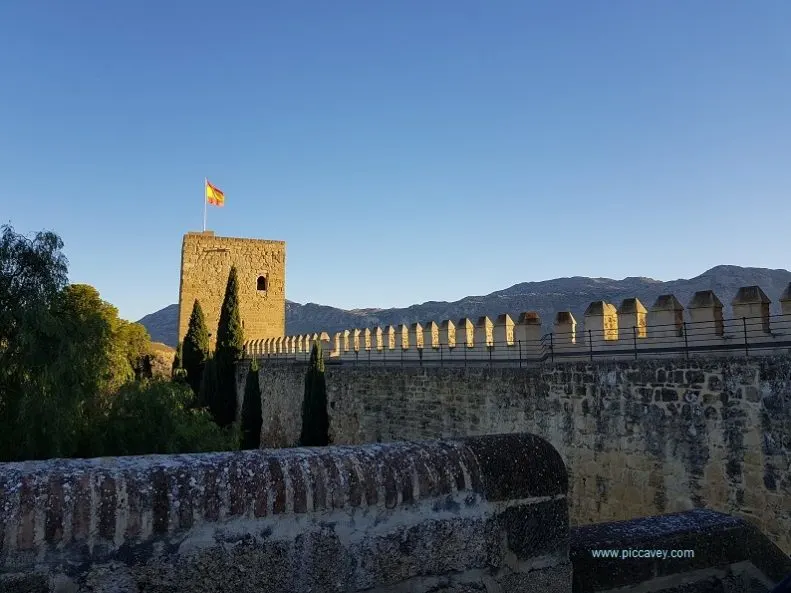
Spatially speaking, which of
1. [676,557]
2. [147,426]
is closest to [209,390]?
[147,426]

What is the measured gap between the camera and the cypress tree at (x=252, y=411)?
21438mm

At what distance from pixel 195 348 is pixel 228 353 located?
2.62 m

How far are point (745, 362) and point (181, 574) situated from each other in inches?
242

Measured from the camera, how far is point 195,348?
90.4 feet

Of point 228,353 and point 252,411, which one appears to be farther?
point 228,353

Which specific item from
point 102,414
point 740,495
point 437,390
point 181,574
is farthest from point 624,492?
point 102,414

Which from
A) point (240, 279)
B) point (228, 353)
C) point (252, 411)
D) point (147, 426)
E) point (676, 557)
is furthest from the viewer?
point (240, 279)

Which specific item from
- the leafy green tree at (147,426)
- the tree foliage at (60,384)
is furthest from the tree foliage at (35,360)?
the leafy green tree at (147,426)

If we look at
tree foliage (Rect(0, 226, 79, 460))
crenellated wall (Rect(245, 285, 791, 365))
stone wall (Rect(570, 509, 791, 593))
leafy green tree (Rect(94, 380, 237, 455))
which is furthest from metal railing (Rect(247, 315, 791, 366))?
tree foliage (Rect(0, 226, 79, 460))

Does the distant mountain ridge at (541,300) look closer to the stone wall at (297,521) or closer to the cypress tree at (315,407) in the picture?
the cypress tree at (315,407)

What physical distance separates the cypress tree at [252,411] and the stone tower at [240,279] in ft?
26.1

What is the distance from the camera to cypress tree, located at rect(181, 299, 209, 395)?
27391 mm

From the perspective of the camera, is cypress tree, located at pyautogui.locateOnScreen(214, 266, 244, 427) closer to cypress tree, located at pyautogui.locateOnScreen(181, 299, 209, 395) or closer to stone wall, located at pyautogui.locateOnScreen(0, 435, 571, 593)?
cypress tree, located at pyautogui.locateOnScreen(181, 299, 209, 395)

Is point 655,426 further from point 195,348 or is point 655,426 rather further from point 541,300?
point 541,300
